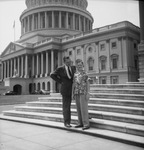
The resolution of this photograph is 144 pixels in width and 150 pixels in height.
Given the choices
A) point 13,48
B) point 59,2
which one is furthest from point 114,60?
point 13,48

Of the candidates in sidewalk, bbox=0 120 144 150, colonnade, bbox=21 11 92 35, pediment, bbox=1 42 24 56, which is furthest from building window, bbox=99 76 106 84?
sidewalk, bbox=0 120 144 150

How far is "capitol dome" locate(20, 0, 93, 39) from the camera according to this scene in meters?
76.5

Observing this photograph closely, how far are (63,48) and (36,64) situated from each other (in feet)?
42.7

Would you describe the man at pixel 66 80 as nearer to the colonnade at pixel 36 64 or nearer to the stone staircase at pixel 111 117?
the stone staircase at pixel 111 117

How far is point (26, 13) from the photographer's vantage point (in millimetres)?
83125

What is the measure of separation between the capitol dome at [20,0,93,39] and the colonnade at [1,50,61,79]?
9986 mm

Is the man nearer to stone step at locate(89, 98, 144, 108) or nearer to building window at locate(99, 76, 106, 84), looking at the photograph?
stone step at locate(89, 98, 144, 108)

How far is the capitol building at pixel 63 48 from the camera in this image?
159 ft

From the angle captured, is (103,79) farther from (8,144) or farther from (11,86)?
(8,144)

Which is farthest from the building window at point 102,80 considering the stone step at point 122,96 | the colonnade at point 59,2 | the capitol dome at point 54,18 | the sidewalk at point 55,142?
the sidewalk at point 55,142

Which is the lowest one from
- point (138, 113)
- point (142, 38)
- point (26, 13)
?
point (138, 113)

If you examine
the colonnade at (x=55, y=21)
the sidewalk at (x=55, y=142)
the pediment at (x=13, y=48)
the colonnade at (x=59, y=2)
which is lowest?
the sidewalk at (x=55, y=142)

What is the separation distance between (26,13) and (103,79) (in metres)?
48.8

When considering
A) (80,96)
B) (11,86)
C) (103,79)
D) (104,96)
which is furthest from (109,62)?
(80,96)
